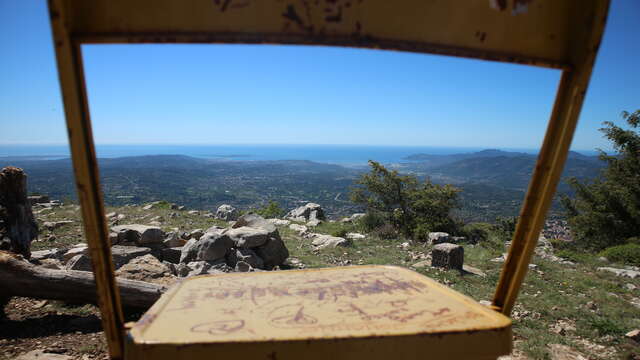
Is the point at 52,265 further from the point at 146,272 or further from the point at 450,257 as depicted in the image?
the point at 450,257

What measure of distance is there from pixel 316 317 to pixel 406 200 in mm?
13779

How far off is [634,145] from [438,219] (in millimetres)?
10324

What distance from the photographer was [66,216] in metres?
11.2

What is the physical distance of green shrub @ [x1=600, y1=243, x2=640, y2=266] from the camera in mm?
8125

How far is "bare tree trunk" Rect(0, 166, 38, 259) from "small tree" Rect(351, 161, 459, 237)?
1050cm

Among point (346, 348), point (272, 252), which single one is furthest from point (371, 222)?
point (346, 348)

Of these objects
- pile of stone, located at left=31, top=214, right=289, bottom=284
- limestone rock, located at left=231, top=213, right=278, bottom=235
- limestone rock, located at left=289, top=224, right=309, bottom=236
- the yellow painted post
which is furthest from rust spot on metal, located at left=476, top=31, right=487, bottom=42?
limestone rock, located at left=289, top=224, right=309, bottom=236

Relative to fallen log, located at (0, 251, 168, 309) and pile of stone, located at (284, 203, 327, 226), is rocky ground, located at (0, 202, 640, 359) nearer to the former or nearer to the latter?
fallen log, located at (0, 251, 168, 309)

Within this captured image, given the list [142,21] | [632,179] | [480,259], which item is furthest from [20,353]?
[632,179]

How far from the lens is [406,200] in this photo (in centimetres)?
1454

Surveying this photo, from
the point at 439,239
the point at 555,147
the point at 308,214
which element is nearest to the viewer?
the point at 555,147

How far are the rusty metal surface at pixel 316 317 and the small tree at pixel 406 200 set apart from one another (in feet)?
34.6

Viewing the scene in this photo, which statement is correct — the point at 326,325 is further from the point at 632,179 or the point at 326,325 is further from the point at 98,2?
the point at 632,179

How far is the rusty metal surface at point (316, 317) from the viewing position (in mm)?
1140
